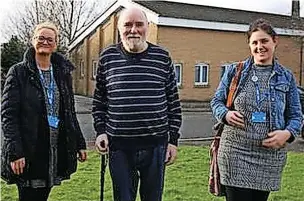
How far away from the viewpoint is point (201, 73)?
1008 inches

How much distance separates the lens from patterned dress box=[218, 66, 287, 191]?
137 inches

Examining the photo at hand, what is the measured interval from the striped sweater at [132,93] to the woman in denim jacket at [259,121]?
0.41 metres

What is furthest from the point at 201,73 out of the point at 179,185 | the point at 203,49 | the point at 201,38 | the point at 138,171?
the point at 138,171

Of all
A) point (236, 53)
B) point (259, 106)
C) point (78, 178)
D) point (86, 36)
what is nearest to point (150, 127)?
point (259, 106)

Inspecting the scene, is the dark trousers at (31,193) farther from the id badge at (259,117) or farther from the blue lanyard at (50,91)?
the id badge at (259,117)

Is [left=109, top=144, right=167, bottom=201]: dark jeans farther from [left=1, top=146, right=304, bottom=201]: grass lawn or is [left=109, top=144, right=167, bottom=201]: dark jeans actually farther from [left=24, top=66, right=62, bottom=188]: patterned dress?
[left=1, top=146, right=304, bottom=201]: grass lawn

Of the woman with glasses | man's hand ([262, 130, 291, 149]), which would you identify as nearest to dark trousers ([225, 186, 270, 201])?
man's hand ([262, 130, 291, 149])

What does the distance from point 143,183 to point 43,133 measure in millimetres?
702

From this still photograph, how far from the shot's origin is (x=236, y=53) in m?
26.4

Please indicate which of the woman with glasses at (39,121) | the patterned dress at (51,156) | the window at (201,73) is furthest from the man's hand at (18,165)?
the window at (201,73)

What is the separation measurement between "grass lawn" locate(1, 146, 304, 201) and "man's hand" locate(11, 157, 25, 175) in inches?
81.0

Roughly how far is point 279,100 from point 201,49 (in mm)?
22073

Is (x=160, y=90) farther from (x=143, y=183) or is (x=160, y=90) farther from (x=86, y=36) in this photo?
(x=86, y=36)

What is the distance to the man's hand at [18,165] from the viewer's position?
3454 millimetres
